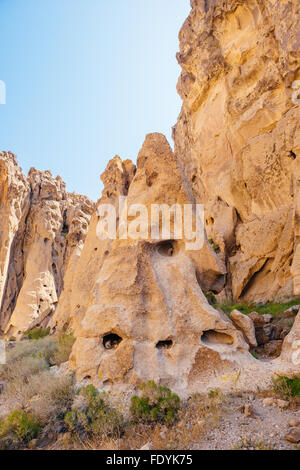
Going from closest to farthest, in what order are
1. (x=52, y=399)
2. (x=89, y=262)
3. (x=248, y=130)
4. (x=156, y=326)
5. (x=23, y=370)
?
1. (x=52, y=399)
2. (x=156, y=326)
3. (x=23, y=370)
4. (x=89, y=262)
5. (x=248, y=130)

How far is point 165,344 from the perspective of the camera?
14.2 feet

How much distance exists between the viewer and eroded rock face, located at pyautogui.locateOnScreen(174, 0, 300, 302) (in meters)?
11.1

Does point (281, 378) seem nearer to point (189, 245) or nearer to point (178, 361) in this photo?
point (178, 361)

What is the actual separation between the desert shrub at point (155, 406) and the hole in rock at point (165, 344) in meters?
0.93

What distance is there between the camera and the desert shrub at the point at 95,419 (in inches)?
110

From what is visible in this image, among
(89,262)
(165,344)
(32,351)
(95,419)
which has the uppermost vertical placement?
(89,262)

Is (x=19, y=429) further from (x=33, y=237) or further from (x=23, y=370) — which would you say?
(x=33, y=237)

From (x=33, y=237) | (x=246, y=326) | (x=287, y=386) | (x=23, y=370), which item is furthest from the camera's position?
(x=33, y=237)

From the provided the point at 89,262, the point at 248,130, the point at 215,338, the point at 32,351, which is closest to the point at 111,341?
the point at 215,338

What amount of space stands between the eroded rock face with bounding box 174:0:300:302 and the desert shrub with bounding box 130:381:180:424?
6.21 metres

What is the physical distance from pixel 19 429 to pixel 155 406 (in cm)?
151

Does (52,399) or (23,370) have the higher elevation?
(52,399)

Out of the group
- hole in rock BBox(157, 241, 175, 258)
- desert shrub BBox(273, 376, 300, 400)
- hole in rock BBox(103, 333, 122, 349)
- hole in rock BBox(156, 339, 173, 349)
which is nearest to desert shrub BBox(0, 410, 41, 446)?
hole in rock BBox(103, 333, 122, 349)

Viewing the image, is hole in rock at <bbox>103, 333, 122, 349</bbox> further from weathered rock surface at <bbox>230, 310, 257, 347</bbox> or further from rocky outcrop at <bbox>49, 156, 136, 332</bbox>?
rocky outcrop at <bbox>49, 156, 136, 332</bbox>
